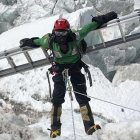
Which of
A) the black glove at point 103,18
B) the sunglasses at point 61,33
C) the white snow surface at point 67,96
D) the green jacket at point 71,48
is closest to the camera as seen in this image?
the sunglasses at point 61,33

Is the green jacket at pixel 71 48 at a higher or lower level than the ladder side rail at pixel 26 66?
higher

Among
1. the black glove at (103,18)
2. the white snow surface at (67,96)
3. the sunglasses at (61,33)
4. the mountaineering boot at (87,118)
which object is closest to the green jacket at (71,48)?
the black glove at (103,18)

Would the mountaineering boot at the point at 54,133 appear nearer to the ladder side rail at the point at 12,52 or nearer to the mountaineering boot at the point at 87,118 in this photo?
the mountaineering boot at the point at 87,118

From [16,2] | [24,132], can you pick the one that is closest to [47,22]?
[16,2]

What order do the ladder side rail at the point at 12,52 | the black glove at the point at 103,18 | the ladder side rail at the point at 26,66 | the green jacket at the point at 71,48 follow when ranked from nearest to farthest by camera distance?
1. the green jacket at the point at 71,48
2. the black glove at the point at 103,18
3. the ladder side rail at the point at 12,52
4. the ladder side rail at the point at 26,66

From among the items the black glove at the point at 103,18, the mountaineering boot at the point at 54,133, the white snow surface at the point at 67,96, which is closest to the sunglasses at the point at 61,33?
the black glove at the point at 103,18

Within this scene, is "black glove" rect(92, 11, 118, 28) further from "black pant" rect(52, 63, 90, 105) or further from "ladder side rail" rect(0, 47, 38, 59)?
"ladder side rail" rect(0, 47, 38, 59)

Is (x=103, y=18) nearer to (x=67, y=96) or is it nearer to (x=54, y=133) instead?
(x=54, y=133)

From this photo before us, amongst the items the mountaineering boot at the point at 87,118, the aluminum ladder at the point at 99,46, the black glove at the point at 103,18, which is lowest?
the mountaineering boot at the point at 87,118

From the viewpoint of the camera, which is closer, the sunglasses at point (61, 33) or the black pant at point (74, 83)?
the sunglasses at point (61, 33)

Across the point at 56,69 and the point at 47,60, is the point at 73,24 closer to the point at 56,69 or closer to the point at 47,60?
the point at 47,60

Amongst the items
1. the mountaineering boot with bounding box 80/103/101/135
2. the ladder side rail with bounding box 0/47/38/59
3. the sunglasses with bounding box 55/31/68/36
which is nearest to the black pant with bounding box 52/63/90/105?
the mountaineering boot with bounding box 80/103/101/135

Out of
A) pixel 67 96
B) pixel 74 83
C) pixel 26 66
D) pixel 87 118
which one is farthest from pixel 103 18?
pixel 67 96

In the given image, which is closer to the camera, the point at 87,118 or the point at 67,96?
the point at 87,118
